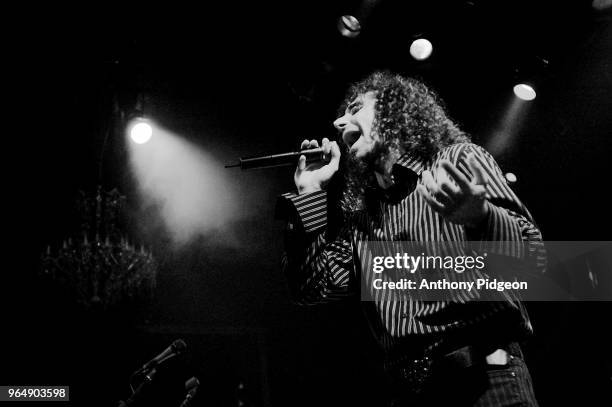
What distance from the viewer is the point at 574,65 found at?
149 inches

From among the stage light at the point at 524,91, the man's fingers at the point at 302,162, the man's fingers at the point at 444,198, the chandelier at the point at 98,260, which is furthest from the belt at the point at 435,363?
the chandelier at the point at 98,260

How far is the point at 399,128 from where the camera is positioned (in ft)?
6.13

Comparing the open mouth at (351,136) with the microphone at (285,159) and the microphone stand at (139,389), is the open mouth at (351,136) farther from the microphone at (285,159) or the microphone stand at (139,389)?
the microphone stand at (139,389)

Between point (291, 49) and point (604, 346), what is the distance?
353 centimetres

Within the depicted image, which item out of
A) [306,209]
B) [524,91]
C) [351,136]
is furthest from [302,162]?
[524,91]

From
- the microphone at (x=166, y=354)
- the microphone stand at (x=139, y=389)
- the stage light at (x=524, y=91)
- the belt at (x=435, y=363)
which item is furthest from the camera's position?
the stage light at (x=524, y=91)

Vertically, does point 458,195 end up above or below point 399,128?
below

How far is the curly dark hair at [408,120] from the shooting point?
184 centimetres

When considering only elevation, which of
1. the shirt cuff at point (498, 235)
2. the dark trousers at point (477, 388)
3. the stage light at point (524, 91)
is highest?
the stage light at point (524, 91)

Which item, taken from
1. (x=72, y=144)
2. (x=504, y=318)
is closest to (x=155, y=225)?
(x=72, y=144)

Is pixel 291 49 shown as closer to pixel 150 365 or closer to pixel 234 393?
pixel 150 365

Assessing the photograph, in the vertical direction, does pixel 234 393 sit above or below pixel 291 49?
below

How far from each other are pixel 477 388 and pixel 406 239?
0.45m

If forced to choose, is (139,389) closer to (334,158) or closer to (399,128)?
(334,158)
